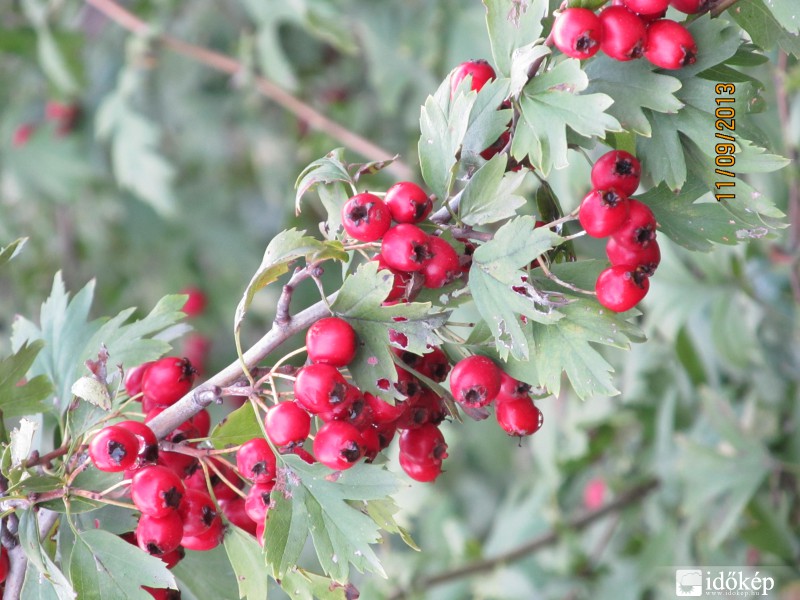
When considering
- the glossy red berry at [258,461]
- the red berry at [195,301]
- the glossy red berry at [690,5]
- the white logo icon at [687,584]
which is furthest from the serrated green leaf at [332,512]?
the red berry at [195,301]

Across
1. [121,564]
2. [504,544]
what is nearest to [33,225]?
[504,544]

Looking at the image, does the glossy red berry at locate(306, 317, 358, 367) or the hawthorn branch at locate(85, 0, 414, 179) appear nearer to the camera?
the glossy red berry at locate(306, 317, 358, 367)

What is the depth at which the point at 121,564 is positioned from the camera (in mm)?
696

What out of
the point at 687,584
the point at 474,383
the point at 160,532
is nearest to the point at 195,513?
the point at 160,532

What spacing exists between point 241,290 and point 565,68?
203cm

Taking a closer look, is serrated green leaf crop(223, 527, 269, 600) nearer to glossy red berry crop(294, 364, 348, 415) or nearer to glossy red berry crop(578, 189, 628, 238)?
glossy red berry crop(294, 364, 348, 415)

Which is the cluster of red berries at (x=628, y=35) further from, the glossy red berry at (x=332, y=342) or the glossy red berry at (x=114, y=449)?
the glossy red berry at (x=114, y=449)

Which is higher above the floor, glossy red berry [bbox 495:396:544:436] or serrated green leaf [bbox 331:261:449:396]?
serrated green leaf [bbox 331:261:449:396]

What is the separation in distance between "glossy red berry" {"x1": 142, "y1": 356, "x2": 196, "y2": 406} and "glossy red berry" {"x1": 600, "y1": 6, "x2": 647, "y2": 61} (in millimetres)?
459

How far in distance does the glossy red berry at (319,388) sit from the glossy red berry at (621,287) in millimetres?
216

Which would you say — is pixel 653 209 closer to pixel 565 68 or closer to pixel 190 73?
pixel 565 68

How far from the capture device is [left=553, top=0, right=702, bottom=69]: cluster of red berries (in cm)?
62

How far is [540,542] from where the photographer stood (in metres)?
1.67

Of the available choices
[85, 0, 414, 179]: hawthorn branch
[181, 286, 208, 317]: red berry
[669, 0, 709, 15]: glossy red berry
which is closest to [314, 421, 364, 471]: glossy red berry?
[669, 0, 709, 15]: glossy red berry
